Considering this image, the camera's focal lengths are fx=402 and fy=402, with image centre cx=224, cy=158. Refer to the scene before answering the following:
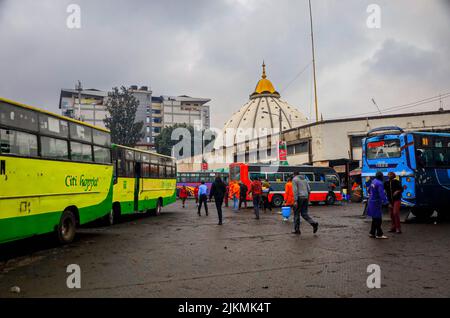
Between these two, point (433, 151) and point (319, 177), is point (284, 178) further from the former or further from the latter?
point (433, 151)

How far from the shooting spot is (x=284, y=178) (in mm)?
28156

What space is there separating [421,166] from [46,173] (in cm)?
1343

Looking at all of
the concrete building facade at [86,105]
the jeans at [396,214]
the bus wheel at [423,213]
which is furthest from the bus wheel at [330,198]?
the concrete building facade at [86,105]

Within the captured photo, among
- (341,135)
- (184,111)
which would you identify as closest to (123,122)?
(341,135)

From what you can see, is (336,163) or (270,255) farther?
(336,163)

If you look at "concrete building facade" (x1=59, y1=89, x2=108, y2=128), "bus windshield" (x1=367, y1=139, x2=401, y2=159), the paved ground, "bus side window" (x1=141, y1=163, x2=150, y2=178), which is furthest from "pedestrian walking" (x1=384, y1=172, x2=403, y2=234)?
"concrete building facade" (x1=59, y1=89, x2=108, y2=128)

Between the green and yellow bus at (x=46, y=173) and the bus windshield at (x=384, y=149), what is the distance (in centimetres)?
1138

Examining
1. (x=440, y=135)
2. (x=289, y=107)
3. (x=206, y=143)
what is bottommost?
(x=440, y=135)

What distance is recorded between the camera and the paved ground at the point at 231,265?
5484 mm

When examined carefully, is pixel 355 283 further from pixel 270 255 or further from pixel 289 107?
pixel 289 107

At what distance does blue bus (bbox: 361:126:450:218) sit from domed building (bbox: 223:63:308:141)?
232 ft

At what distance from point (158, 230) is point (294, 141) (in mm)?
34048

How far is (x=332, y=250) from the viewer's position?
8773mm
